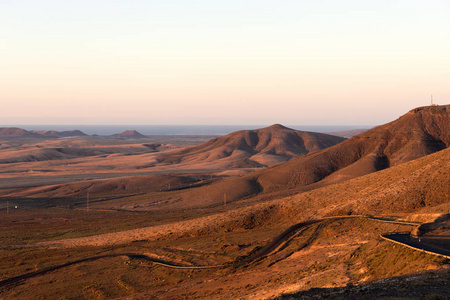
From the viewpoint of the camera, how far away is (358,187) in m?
41.1

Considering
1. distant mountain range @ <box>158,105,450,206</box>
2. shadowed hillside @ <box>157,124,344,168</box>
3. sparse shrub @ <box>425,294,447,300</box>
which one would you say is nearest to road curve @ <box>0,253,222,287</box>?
sparse shrub @ <box>425,294,447,300</box>

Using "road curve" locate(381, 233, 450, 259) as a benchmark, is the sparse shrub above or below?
above

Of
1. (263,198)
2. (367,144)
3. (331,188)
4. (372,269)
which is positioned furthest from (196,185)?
(372,269)

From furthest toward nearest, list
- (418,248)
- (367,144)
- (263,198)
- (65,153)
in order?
(65,153), (367,144), (263,198), (418,248)

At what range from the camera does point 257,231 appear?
1361 inches

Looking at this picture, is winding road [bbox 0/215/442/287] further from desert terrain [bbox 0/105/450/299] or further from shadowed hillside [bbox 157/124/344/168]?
shadowed hillside [bbox 157/124/344/168]

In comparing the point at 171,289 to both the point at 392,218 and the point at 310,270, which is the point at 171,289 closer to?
the point at 310,270

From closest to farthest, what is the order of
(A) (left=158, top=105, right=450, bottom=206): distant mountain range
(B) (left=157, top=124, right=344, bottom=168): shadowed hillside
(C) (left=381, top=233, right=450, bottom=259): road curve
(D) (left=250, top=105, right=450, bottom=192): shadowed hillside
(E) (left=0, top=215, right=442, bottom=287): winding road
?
(C) (left=381, top=233, right=450, bottom=259): road curve → (E) (left=0, top=215, right=442, bottom=287): winding road → (A) (left=158, top=105, right=450, bottom=206): distant mountain range → (D) (left=250, top=105, right=450, bottom=192): shadowed hillside → (B) (left=157, top=124, right=344, bottom=168): shadowed hillside

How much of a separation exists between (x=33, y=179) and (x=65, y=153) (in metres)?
57.3

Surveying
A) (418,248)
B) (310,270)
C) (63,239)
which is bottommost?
(63,239)

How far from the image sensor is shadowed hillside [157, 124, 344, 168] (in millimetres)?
117688

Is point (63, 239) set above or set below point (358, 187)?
below

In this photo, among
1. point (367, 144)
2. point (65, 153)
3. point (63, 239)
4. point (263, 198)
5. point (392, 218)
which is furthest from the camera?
point (65, 153)

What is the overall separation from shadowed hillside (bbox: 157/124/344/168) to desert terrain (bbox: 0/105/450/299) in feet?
126
